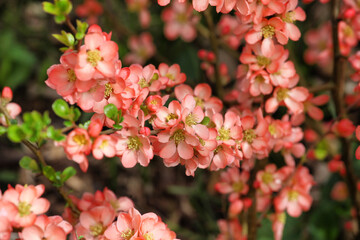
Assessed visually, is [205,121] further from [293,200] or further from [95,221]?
[293,200]

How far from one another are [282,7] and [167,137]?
0.40 metres

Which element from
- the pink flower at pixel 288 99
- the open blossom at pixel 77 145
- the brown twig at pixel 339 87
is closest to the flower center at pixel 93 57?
the open blossom at pixel 77 145

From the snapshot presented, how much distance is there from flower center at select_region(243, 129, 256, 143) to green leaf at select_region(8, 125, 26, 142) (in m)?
0.53

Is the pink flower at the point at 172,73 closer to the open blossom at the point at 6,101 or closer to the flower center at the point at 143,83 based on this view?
the flower center at the point at 143,83

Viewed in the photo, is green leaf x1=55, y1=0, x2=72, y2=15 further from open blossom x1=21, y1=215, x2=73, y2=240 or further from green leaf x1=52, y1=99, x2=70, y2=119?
open blossom x1=21, y1=215, x2=73, y2=240

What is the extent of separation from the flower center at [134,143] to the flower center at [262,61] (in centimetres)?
37

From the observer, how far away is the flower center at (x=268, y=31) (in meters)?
0.97

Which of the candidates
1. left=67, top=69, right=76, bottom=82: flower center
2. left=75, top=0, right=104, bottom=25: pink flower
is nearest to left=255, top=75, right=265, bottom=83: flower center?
left=67, top=69, right=76, bottom=82: flower center

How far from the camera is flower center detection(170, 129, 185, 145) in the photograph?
0.86 meters

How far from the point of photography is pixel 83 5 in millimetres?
2027

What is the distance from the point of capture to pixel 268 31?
3.21 ft

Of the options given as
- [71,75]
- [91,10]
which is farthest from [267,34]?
[91,10]

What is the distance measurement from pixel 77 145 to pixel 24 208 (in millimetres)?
184

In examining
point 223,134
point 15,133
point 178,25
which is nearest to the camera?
point 15,133
